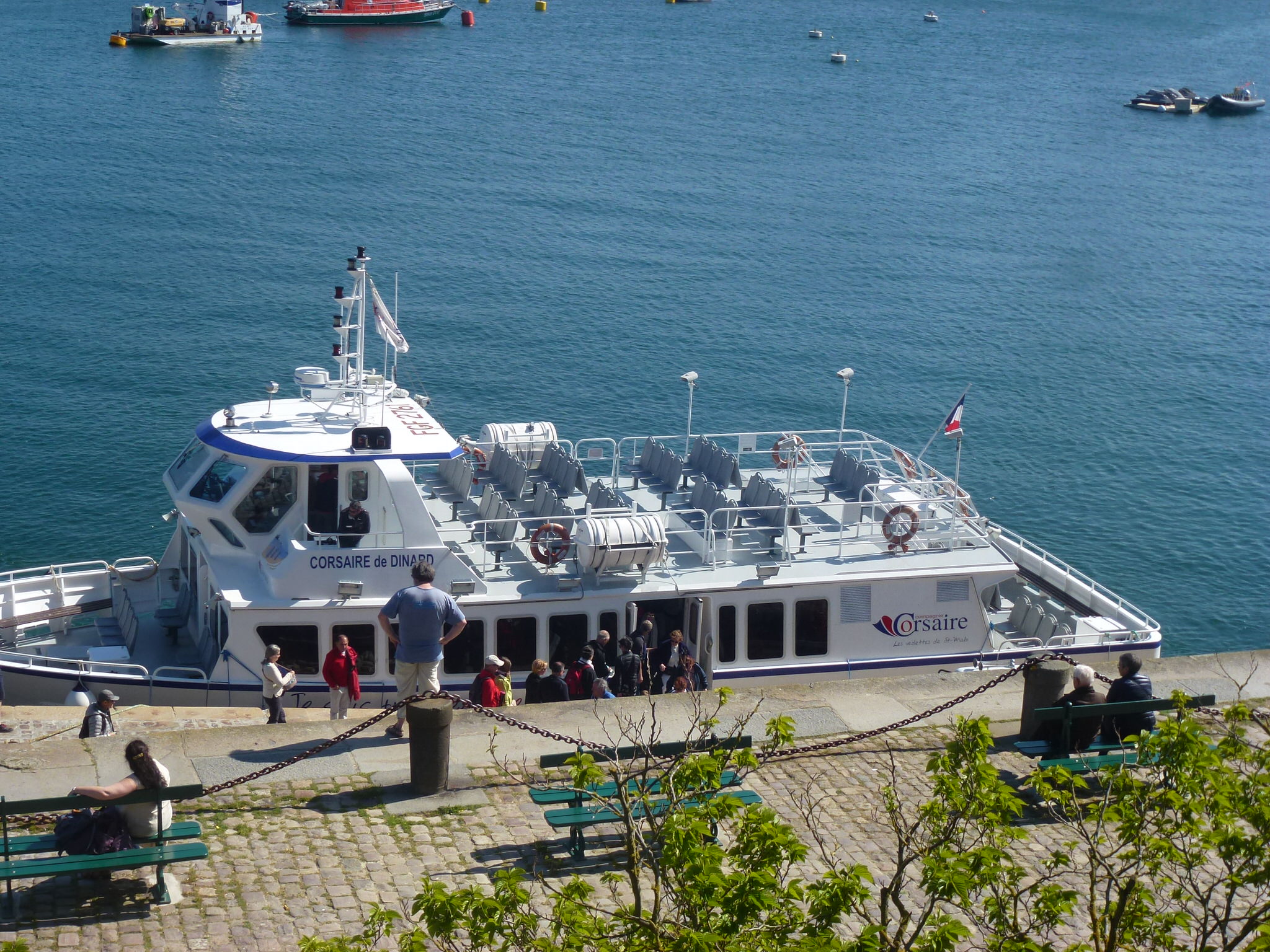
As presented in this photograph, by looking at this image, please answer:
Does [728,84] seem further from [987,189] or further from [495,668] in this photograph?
[495,668]

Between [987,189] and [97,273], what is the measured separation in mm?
40587

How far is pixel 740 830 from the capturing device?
8.94 metres

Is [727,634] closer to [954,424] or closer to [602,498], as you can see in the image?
[602,498]

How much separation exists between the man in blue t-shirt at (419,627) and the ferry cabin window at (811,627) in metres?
6.31

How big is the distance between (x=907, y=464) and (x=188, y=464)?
1101cm

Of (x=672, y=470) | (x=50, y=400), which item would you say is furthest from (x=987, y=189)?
(x=672, y=470)

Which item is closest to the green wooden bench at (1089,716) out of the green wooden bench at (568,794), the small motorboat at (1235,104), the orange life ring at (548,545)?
the green wooden bench at (568,794)

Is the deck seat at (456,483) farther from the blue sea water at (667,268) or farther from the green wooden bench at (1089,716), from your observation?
the blue sea water at (667,268)

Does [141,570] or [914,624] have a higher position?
[141,570]

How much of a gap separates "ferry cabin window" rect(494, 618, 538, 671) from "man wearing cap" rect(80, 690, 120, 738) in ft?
17.4

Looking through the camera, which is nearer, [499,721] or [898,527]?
[499,721]

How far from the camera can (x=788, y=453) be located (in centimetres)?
2311

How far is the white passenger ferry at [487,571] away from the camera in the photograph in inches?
727

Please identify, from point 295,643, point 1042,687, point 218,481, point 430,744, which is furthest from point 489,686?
point 1042,687
